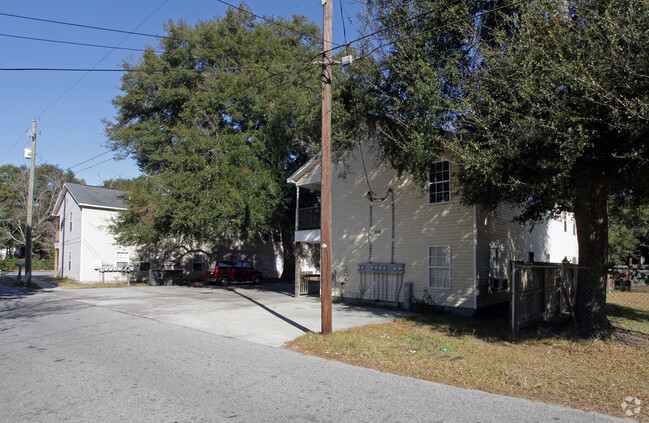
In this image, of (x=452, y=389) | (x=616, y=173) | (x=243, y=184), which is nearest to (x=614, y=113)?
(x=616, y=173)

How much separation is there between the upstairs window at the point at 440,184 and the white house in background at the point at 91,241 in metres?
22.4

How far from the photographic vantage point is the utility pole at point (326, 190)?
32.4ft

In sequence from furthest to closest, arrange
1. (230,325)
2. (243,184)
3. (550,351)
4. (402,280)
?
1. (243,184)
2. (402,280)
3. (230,325)
4. (550,351)

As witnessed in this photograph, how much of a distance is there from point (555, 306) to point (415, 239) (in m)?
4.86

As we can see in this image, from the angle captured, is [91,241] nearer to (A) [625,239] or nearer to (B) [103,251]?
(B) [103,251]

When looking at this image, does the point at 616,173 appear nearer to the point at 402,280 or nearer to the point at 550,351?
the point at 550,351

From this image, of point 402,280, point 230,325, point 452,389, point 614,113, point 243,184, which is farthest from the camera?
point 243,184

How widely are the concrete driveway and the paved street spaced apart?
601mm

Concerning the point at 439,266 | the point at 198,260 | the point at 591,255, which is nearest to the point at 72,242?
the point at 198,260

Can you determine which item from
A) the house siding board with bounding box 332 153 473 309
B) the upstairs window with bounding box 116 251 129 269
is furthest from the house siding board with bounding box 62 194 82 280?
the house siding board with bounding box 332 153 473 309

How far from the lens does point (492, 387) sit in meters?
6.46

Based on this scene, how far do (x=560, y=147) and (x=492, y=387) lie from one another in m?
4.39

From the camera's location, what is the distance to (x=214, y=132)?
26156mm

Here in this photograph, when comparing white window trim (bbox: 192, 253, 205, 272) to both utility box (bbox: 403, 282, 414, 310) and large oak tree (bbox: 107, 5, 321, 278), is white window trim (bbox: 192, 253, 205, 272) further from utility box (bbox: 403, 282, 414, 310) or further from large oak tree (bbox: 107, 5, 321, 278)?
utility box (bbox: 403, 282, 414, 310)
